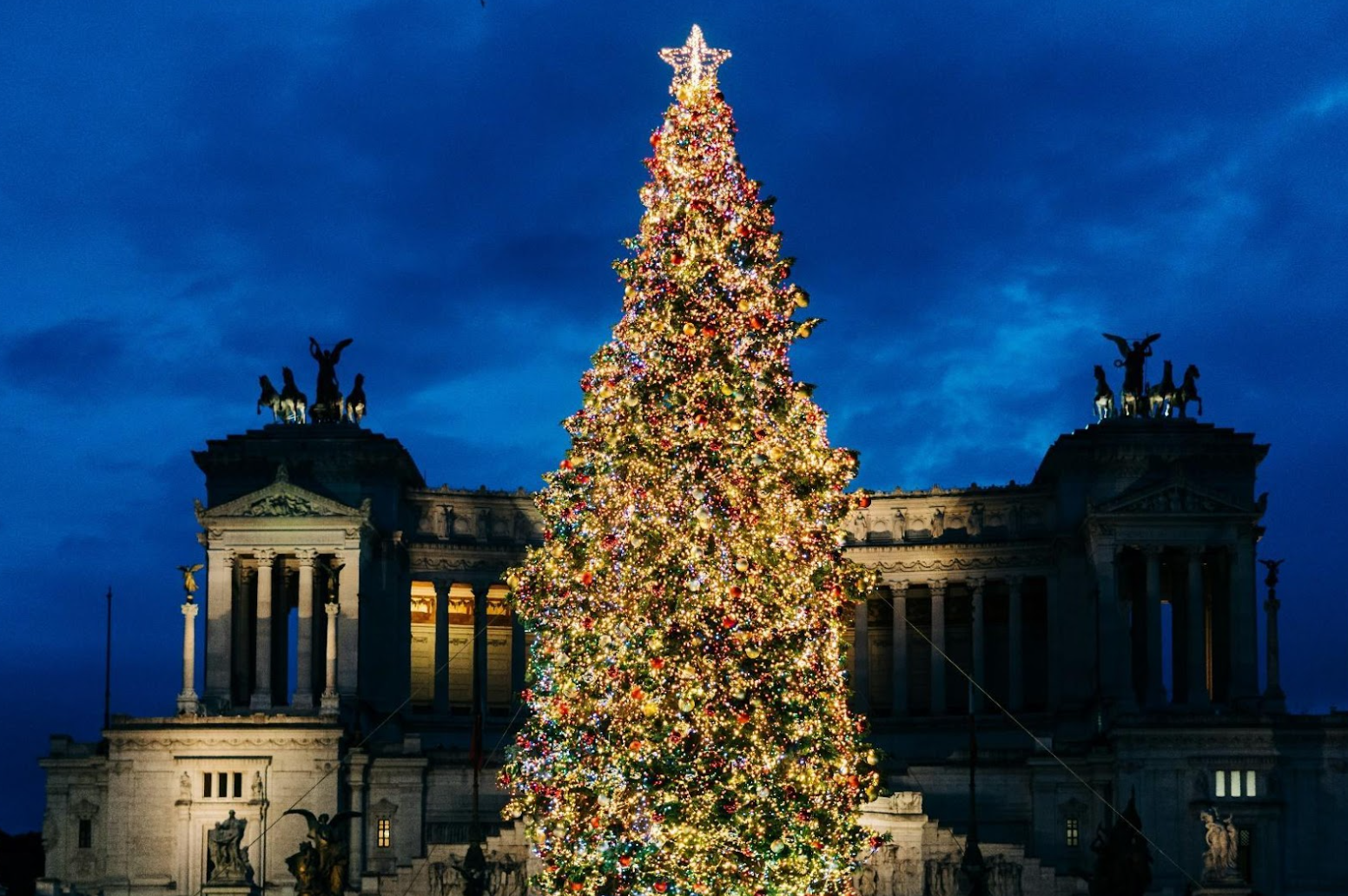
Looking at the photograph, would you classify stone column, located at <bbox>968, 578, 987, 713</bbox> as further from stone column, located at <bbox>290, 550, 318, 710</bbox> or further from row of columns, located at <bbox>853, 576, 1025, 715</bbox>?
stone column, located at <bbox>290, 550, 318, 710</bbox>

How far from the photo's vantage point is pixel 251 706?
11394cm

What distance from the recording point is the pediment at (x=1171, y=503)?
11512cm

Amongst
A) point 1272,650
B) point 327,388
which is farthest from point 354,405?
point 1272,650

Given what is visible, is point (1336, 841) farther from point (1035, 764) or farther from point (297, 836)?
point (297, 836)

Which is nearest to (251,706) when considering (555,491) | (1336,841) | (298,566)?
(298,566)

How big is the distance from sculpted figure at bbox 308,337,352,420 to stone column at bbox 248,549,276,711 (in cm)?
850

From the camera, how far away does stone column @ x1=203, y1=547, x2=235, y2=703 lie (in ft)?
380

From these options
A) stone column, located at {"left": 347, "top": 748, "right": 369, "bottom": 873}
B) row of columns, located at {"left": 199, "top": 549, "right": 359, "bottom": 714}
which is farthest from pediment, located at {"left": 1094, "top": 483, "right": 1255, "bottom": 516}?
stone column, located at {"left": 347, "top": 748, "right": 369, "bottom": 873}

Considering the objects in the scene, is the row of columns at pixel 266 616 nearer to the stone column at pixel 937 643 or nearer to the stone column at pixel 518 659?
the stone column at pixel 518 659

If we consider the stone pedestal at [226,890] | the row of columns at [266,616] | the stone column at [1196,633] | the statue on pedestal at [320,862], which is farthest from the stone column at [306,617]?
the stone column at [1196,633]

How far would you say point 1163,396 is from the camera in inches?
4764

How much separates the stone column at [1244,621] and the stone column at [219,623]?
4368 centimetres

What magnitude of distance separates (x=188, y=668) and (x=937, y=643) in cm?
3491

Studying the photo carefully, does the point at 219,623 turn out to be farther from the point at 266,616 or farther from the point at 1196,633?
the point at 1196,633
